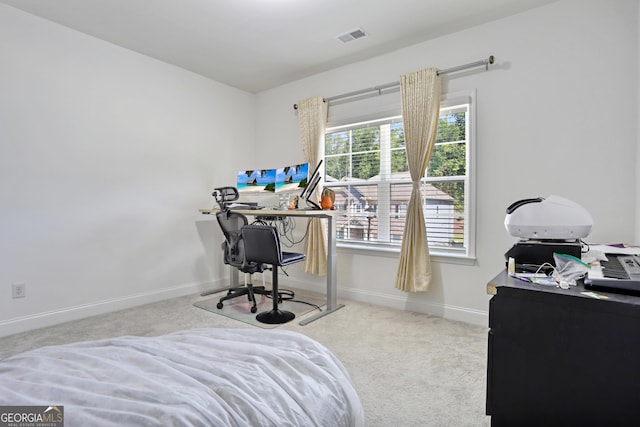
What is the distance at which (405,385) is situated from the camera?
1893mm

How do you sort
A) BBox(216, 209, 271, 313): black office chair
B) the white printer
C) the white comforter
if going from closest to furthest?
the white comforter, the white printer, BBox(216, 209, 271, 313): black office chair

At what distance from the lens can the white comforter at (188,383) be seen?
67 cm

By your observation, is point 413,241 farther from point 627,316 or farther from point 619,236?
point 627,316

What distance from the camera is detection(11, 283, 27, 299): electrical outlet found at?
2645 mm

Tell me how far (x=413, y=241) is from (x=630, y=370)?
213 centimetres

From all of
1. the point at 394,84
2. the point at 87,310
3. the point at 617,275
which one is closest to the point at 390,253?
the point at 394,84

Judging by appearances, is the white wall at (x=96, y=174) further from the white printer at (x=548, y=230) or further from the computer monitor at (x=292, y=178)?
the white printer at (x=548, y=230)

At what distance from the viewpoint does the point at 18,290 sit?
2.67 meters

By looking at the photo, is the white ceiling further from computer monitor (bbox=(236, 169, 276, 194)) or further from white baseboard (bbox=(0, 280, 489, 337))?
white baseboard (bbox=(0, 280, 489, 337))

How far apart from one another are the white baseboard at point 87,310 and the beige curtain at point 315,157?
1.41m

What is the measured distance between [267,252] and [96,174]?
1794 millimetres

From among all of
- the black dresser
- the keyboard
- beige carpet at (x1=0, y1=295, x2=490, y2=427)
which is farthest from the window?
the black dresser

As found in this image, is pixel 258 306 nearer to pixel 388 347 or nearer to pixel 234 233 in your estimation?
pixel 234 233

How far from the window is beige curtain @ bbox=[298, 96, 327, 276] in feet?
0.54
